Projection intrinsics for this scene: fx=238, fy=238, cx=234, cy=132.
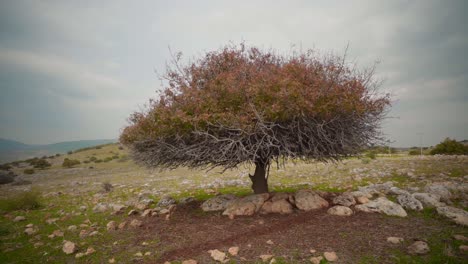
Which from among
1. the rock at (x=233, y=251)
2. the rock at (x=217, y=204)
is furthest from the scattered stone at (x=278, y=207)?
the rock at (x=233, y=251)

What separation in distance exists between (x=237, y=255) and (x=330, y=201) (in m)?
5.33

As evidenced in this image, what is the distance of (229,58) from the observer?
31.1ft

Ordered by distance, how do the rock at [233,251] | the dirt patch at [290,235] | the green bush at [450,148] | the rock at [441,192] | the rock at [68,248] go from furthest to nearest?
the green bush at [450,148] < the rock at [441,192] < the rock at [68,248] < the rock at [233,251] < the dirt patch at [290,235]

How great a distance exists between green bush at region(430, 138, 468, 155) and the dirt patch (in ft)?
139

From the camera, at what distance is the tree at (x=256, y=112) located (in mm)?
7480

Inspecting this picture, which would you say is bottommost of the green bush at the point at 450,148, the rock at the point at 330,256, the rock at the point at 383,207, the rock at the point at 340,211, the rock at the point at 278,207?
the rock at the point at 330,256

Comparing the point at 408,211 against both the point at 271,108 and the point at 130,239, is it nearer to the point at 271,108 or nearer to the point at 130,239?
the point at 271,108

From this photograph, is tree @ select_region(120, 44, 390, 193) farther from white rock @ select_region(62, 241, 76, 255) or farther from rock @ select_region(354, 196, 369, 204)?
white rock @ select_region(62, 241, 76, 255)

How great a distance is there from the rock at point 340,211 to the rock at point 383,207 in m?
0.50

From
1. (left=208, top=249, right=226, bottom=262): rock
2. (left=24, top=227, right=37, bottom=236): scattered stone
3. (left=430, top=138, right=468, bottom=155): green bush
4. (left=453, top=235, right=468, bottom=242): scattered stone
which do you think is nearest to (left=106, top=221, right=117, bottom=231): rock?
(left=24, top=227, right=37, bottom=236): scattered stone

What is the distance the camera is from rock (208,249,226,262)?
604 centimetres

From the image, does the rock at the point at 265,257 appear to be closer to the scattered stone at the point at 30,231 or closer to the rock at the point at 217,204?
the rock at the point at 217,204

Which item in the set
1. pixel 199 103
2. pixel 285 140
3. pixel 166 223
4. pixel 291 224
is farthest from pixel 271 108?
pixel 166 223

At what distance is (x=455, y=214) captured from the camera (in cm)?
721
